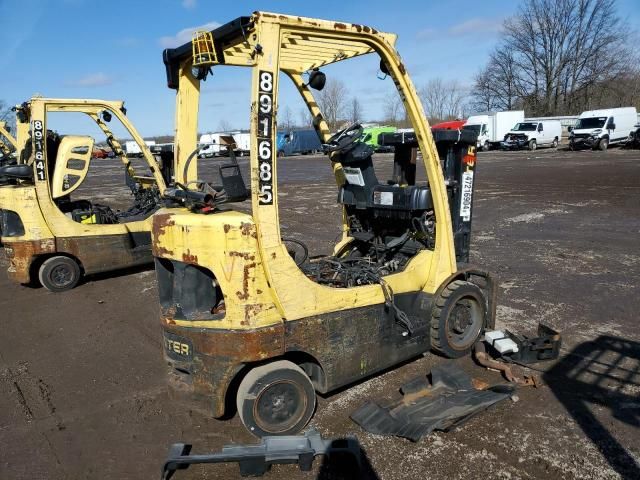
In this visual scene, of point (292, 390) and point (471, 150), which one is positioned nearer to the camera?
point (292, 390)

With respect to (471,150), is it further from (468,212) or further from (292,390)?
(292,390)

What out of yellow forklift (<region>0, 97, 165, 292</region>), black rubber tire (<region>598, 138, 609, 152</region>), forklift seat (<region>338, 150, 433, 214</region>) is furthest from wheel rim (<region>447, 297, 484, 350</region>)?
black rubber tire (<region>598, 138, 609, 152</region>)

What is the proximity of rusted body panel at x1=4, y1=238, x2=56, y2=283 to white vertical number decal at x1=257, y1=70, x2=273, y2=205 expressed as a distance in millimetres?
5257

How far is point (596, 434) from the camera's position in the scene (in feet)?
11.0

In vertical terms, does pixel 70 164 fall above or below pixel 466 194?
above

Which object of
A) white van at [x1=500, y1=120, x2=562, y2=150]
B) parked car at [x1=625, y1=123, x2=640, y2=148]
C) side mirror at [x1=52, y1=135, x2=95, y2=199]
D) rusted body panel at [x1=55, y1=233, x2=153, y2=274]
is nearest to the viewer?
rusted body panel at [x1=55, y1=233, x2=153, y2=274]

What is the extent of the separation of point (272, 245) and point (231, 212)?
0.39 m

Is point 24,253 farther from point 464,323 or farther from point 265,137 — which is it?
point 464,323

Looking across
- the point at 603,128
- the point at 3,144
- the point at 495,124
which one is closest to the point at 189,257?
the point at 3,144

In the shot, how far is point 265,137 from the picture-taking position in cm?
305

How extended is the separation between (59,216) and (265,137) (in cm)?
532

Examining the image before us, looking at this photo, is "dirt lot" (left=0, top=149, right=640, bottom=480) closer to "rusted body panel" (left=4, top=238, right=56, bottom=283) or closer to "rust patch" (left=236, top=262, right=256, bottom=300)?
"rusted body panel" (left=4, top=238, right=56, bottom=283)

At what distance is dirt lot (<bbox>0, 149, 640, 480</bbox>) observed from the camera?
3184mm

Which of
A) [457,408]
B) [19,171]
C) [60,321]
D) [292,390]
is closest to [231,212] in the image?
[292,390]
